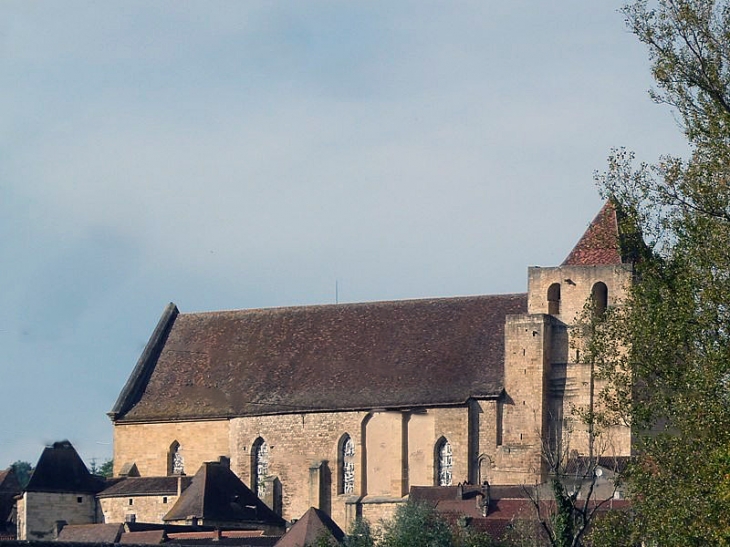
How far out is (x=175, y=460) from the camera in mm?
77188

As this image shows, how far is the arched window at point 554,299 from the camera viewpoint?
69188 mm

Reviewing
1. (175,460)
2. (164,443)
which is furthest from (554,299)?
(164,443)

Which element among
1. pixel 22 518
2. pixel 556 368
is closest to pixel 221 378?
pixel 22 518

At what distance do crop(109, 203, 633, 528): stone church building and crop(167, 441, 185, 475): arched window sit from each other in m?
0.05

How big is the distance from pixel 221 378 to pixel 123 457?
488cm

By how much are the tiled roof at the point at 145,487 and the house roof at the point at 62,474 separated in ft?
3.91

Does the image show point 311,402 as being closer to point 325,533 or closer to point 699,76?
point 325,533

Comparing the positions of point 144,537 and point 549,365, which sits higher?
point 549,365

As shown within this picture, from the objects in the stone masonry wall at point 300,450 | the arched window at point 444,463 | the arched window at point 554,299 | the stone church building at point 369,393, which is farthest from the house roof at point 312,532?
the arched window at point 554,299

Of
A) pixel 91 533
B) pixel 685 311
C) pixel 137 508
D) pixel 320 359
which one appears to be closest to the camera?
pixel 685 311

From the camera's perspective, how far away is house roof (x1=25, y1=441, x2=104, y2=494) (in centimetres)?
7712

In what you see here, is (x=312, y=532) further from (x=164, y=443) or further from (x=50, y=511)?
(x=50, y=511)

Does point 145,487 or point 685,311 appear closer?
point 685,311

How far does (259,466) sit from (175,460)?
13.9 ft
